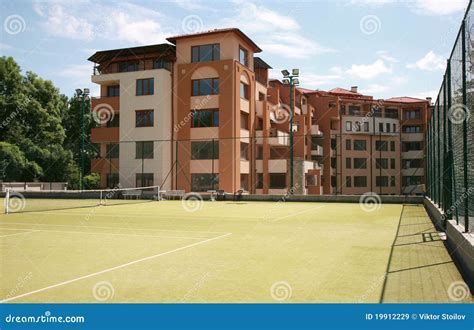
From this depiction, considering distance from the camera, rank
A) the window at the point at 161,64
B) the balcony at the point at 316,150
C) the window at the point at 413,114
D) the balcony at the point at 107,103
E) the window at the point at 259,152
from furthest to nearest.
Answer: the window at the point at 413,114, the balcony at the point at 316,150, the window at the point at 259,152, the balcony at the point at 107,103, the window at the point at 161,64

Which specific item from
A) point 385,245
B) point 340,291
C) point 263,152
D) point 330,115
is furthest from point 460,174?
point 330,115

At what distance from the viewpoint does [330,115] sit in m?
63.1

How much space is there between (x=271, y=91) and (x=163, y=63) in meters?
12.4

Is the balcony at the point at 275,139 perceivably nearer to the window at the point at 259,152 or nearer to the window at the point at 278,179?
the window at the point at 259,152

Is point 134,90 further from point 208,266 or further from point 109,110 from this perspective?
point 208,266

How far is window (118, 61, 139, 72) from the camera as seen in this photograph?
46903 millimetres

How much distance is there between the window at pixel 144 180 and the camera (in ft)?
147

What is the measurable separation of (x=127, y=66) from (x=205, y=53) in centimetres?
886

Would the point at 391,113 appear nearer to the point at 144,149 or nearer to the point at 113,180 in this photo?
the point at 144,149

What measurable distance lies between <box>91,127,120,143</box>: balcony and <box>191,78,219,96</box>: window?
29.9 ft

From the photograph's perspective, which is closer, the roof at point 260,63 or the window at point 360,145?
the roof at point 260,63

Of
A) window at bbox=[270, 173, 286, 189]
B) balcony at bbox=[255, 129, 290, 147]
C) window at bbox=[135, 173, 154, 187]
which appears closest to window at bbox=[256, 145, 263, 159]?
balcony at bbox=[255, 129, 290, 147]

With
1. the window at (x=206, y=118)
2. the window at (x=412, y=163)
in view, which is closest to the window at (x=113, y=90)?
the window at (x=206, y=118)

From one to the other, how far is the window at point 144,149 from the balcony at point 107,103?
15.2ft
